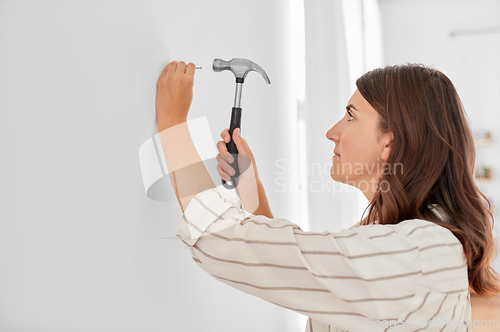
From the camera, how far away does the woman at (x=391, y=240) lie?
1.75 feet

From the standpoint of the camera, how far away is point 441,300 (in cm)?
58

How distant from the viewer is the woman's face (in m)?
0.78

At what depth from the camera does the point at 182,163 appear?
63 centimetres

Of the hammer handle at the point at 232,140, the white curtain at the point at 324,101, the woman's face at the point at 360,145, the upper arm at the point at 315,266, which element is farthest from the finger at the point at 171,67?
the white curtain at the point at 324,101

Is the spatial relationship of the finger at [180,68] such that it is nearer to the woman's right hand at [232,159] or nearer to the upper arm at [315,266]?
the woman's right hand at [232,159]

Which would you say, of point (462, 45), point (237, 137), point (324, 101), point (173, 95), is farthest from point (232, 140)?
point (462, 45)

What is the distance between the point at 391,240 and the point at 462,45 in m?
3.29

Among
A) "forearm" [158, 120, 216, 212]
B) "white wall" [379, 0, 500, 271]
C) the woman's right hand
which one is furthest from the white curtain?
"white wall" [379, 0, 500, 271]

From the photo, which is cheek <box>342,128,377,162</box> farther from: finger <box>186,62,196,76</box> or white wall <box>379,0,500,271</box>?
white wall <box>379,0,500,271</box>

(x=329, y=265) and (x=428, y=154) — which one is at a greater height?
(x=428, y=154)

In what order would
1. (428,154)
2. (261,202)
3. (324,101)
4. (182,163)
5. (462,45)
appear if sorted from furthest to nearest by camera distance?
(462,45)
(324,101)
(261,202)
(428,154)
(182,163)

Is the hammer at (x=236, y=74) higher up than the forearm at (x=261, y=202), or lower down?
higher up

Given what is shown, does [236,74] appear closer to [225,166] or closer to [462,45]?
[225,166]

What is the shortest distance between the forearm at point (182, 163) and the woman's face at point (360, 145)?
33 cm
